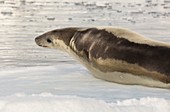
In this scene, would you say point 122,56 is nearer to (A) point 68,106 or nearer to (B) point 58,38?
(B) point 58,38

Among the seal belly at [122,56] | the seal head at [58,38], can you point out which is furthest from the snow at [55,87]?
the seal head at [58,38]

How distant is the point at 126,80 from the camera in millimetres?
4867

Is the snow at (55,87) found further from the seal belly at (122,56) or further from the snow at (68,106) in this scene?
the seal belly at (122,56)

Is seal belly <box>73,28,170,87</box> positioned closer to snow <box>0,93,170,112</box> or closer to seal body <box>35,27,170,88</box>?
seal body <box>35,27,170,88</box>

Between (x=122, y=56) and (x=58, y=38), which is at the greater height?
(x=122, y=56)

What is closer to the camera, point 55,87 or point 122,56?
point 55,87

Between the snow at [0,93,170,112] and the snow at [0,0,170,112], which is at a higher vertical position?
the snow at [0,93,170,112]

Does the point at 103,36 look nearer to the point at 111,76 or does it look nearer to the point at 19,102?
the point at 111,76

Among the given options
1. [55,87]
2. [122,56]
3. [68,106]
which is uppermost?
[68,106]

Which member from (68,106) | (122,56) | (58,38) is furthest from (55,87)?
(58,38)

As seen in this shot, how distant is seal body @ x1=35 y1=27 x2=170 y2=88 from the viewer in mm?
4645

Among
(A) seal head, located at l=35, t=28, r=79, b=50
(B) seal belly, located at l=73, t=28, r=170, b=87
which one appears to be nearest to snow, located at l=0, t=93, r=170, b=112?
(B) seal belly, located at l=73, t=28, r=170, b=87

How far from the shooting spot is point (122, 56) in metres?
4.88

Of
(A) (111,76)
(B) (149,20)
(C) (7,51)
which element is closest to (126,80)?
(A) (111,76)
